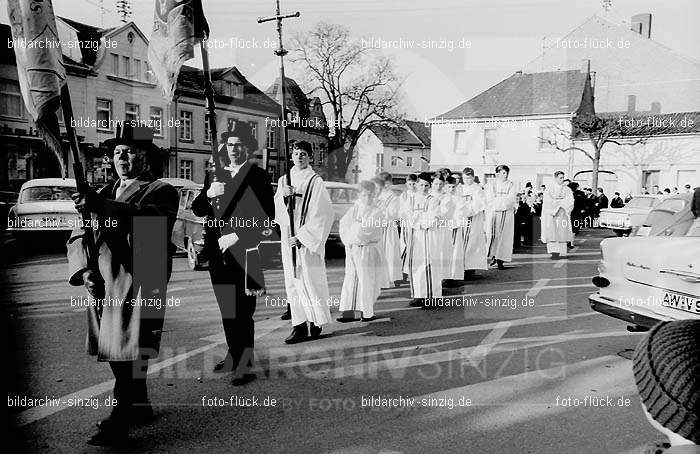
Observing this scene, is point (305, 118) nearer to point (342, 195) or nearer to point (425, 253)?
point (425, 253)

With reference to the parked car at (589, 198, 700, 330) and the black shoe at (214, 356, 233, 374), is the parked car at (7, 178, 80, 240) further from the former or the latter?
the parked car at (589, 198, 700, 330)

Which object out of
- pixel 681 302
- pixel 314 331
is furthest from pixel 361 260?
pixel 681 302

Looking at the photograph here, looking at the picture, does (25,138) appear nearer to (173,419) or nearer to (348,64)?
(173,419)

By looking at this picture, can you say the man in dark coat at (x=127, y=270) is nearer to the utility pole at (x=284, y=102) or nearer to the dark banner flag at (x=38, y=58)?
the dark banner flag at (x=38, y=58)

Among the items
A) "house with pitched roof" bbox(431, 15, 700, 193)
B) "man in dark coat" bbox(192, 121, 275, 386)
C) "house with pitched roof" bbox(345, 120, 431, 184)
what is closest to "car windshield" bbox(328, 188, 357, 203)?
"house with pitched roof" bbox(345, 120, 431, 184)

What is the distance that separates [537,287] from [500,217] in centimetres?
317

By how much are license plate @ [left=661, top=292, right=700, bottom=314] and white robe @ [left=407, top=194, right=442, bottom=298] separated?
337 centimetres

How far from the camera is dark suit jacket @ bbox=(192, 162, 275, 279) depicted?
4992 mm

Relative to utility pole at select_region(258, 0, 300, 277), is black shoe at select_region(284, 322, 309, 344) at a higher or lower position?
lower

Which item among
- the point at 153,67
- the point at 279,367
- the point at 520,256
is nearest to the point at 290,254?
the point at 279,367

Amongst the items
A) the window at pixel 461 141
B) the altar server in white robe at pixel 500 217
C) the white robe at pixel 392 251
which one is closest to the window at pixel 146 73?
the white robe at pixel 392 251

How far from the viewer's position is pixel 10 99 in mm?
3748

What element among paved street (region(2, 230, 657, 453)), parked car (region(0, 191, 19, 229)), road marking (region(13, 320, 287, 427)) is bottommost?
paved street (region(2, 230, 657, 453))

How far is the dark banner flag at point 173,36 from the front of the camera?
446cm
